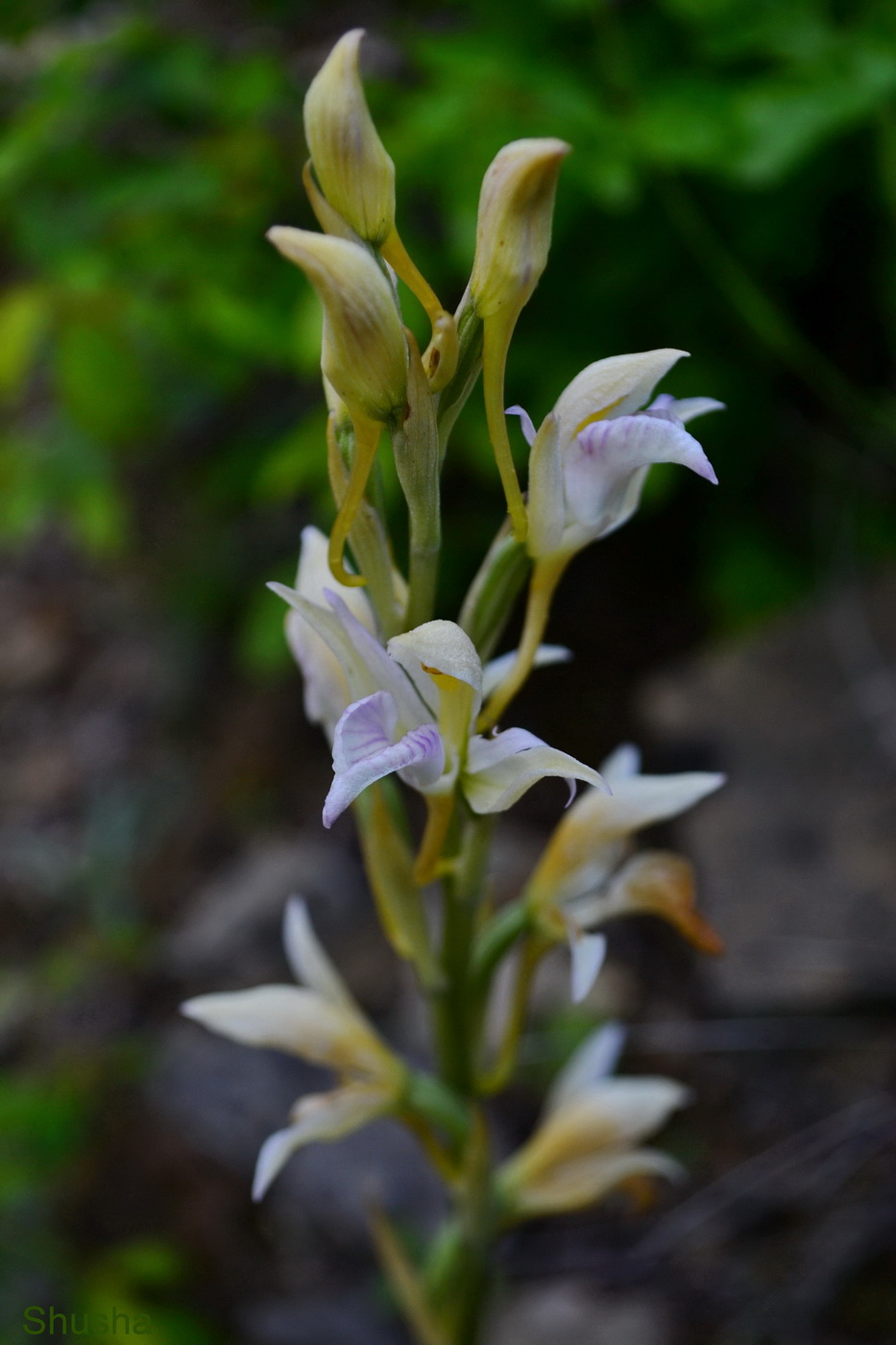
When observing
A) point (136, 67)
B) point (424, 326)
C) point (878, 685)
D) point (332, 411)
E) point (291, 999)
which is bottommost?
point (878, 685)

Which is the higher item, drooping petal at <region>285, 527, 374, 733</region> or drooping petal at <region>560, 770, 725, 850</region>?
drooping petal at <region>285, 527, 374, 733</region>

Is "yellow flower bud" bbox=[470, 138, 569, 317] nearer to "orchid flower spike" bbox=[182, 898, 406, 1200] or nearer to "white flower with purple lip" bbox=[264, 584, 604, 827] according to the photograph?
"white flower with purple lip" bbox=[264, 584, 604, 827]

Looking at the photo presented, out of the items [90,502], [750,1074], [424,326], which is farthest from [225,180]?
[750,1074]

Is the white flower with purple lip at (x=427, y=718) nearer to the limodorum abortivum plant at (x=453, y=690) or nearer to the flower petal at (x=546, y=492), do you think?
the limodorum abortivum plant at (x=453, y=690)

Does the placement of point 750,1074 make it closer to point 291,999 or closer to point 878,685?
point 878,685

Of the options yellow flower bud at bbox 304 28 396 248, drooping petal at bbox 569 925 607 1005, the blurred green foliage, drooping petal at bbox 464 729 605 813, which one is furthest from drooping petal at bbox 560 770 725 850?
the blurred green foliage

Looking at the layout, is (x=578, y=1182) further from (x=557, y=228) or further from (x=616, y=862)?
(x=557, y=228)
